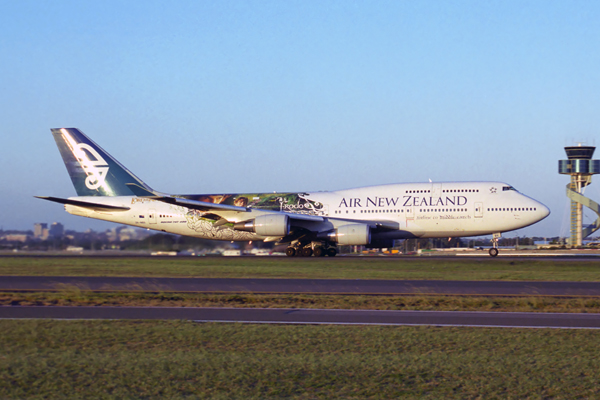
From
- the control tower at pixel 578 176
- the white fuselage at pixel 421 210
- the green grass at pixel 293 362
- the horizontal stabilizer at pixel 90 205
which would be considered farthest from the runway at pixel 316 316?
the control tower at pixel 578 176

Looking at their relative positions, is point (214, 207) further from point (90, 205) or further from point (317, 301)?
point (317, 301)

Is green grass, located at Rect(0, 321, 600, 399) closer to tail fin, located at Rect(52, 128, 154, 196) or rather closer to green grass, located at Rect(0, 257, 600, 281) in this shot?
green grass, located at Rect(0, 257, 600, 281)

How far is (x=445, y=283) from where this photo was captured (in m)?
18.5

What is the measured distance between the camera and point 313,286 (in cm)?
1762

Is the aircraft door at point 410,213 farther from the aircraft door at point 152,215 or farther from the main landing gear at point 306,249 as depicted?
the aircraft door at point 152,215

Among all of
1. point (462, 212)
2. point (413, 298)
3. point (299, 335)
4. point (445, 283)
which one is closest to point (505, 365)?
point (299, 335)

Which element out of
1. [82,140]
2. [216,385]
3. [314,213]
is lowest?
[216,385]

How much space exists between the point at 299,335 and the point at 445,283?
1022cm

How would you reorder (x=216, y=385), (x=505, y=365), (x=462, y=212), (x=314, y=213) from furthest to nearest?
(x=314, y=213) < (x=462, y=212) < (x=505, y=365) < (x=216, y=385)

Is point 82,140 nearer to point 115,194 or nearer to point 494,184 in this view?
point 115,194

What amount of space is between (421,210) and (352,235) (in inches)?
164

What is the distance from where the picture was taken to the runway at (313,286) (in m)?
16.2

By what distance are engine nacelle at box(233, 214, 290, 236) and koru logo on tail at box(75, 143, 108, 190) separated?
10.8 m

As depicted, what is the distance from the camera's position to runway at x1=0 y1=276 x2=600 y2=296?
16241mm
